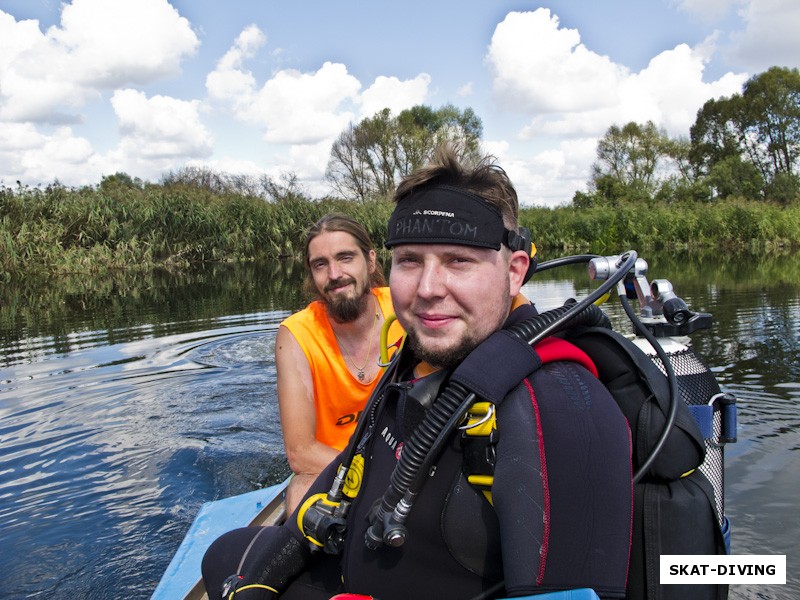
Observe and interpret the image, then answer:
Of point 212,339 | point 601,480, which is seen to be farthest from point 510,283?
point 212,339

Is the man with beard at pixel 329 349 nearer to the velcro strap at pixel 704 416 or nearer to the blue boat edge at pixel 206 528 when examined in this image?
the blue boat edge at pixel 206 528

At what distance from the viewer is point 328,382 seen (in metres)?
3.38

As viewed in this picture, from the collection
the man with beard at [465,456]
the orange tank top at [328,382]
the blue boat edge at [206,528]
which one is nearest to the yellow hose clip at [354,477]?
the man with beard at [465,456]

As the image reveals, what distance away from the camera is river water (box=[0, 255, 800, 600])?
3709mm

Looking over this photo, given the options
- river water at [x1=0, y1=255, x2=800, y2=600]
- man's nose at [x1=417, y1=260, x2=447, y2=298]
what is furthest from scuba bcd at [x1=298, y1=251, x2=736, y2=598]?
river water at [x1=0, y1=255, x2=800, y2=600]

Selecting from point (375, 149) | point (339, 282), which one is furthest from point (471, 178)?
point (375, 149)

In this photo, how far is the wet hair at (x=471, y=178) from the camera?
5.68ft

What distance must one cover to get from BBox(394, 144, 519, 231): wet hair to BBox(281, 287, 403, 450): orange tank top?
1.75 metres

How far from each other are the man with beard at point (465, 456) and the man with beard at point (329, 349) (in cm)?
124

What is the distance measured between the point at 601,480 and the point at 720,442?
0.75 m

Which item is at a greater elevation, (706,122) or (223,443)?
(706,122)

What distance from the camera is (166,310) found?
12.1 metres

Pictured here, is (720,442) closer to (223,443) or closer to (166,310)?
(223,443)

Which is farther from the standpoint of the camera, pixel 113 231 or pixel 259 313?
pixel 113 231
